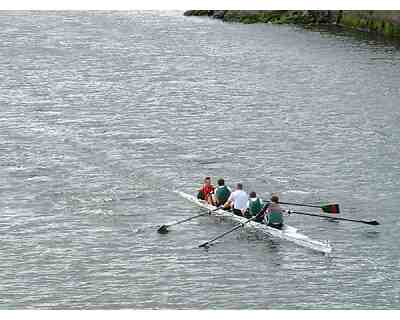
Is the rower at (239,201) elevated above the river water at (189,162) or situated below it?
above

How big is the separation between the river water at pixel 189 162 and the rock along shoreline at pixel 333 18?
297 centimetres

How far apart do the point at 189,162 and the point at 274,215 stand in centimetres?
1253

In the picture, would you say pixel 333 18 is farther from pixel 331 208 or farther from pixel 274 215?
pixel 274 215

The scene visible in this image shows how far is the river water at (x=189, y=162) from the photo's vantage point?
26.3 meters

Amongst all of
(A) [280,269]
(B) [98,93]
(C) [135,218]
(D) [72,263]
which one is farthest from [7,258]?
(B) [98,93]

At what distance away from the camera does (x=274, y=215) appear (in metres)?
30.2

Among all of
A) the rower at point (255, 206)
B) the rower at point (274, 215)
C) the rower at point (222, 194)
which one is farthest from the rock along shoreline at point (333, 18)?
the rower at point (274, 215)

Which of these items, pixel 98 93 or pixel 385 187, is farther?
pixel 98 93

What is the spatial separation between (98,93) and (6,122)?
420 inches

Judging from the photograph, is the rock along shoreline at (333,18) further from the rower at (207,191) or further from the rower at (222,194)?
the rower at (222,194)

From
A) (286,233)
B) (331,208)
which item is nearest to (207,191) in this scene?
(286,233)

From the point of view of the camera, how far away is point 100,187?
123 feet

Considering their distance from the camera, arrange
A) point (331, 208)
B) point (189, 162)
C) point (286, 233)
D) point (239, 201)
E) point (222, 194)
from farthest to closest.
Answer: point (189, 162) < point (222, 194) < point (239, 201) < point (331, 208) < point (286, 233)

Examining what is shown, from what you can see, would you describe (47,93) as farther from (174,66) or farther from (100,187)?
(100,187)
